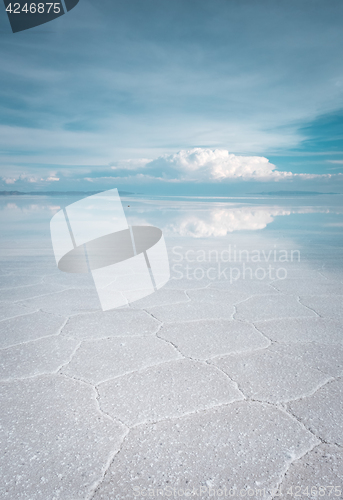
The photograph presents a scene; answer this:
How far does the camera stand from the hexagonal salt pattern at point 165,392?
140cm

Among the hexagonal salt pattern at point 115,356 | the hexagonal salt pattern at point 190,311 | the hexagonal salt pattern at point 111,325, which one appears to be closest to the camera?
the hexagonal salt pattern at point 115,356

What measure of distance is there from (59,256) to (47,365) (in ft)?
11.4

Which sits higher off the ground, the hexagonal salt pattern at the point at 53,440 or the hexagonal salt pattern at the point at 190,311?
the hexagonal salt pattern at the point at 53,440

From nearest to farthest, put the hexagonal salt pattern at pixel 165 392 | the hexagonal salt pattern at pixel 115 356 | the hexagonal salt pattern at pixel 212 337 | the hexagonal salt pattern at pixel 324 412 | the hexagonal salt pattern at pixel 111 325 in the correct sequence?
the hexagonal salt pattern at pixel 324 412
the hexagonal salt pattern at pixel 165 392
the hexagonal salt pattern at pixel 115 356
the hexagonal salt pattern at pixel 212 337
the hexagonal salt pattern at pixel 111 325

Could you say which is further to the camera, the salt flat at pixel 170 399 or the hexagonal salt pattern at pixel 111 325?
the hexagonal salt pattern at pixel 111 325

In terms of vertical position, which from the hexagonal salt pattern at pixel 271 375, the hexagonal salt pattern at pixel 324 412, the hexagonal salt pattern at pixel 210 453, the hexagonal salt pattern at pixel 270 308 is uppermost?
the hexagonal salt pattern at pixel 210 453

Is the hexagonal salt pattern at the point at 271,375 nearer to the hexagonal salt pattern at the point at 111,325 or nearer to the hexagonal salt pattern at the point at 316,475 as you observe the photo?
the hexagonal salt pattern at the point at 316,475

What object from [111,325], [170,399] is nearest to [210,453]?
[170,399]

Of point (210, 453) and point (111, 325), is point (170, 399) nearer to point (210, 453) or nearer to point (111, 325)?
point (210, 453)

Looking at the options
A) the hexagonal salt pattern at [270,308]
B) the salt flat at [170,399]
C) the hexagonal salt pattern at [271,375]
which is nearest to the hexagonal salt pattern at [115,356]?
the salt flat at [170,399]

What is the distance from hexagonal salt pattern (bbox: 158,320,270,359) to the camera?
1.97 m

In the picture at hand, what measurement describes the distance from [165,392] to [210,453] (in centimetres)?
41

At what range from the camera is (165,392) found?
1.54 meters

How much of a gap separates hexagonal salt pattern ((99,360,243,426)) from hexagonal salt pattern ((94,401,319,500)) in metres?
0.06
